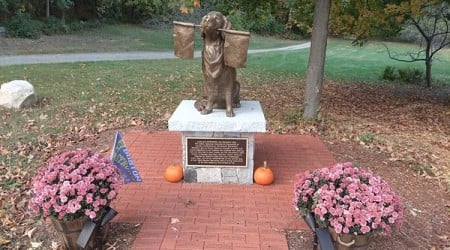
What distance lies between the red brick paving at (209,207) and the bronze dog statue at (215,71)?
3.50ft

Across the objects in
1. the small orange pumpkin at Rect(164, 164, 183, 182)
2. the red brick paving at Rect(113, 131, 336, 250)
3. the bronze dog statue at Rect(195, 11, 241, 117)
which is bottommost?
the red brick paving at Rect(113, 131, 336, 250)

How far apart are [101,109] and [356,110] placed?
607 centimetres

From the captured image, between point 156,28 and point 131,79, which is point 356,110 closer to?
point 131,79

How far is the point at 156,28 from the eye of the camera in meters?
34.6

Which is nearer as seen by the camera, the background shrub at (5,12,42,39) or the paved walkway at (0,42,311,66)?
the paved walkway at (0,42,311,66)

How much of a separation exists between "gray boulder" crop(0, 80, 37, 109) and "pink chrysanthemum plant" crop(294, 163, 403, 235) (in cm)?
746

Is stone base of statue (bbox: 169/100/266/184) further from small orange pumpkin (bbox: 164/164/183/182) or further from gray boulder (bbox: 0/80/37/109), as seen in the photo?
gray boulder (bbox: 0/80/37/109)

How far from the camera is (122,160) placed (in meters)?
4.72

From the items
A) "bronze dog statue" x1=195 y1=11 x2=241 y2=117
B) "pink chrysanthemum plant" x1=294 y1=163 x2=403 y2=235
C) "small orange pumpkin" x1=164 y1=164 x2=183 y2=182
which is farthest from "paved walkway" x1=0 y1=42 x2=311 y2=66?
"pink chrysanthemum plant" x1=294 y1=163 x2=403 y2=235

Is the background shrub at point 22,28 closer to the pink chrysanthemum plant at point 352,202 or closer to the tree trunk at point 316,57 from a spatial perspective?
the tree trunk at point 316,57

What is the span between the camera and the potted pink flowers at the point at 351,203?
3408 mm

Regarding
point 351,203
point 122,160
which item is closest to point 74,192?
point 122,160

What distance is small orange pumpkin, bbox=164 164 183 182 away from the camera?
5441 millimetres

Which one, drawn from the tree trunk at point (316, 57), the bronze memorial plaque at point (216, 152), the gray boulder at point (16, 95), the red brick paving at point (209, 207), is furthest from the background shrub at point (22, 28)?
the bronze memorial plaque at point (216, 152)
